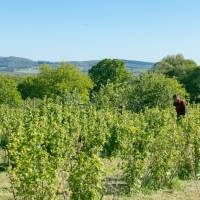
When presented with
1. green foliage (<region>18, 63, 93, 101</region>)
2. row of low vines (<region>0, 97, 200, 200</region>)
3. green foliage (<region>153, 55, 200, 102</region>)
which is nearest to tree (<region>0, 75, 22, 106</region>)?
green foliage (<region>18, 63, 93, 101</region>)

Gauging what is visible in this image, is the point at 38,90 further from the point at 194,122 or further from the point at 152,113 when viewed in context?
the point at 194,122

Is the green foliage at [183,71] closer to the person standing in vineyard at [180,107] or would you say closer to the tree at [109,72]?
the tree at [109,72]

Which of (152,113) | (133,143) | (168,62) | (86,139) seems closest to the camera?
(133,143)

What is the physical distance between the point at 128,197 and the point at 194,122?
465cm

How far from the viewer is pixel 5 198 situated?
11828 mm

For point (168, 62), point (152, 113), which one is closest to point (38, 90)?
point (168, 62)

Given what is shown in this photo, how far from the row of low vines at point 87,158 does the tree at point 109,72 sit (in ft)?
191

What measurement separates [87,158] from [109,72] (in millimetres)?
69508

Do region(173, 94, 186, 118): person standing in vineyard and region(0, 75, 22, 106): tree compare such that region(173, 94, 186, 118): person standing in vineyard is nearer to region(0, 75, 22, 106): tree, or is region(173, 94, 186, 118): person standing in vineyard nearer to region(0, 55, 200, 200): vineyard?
region(0, 55, 200, 200): vineyard

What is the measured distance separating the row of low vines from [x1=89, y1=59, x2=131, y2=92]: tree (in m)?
58.1

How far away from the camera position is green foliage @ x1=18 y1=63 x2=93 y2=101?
5978 cm

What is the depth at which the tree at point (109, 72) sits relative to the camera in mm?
77375

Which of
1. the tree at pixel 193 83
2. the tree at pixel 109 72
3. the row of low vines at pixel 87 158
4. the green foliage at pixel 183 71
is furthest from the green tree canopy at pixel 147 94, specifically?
the tree at pixel 109 72

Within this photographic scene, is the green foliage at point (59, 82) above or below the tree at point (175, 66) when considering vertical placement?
below
